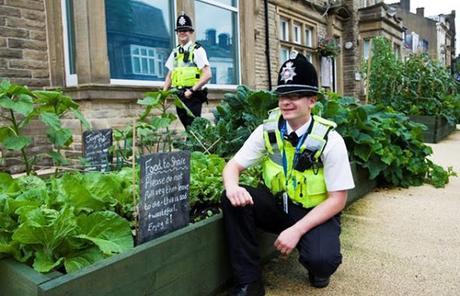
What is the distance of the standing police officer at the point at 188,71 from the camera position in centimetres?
439

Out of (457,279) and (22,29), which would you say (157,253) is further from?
(22,29)

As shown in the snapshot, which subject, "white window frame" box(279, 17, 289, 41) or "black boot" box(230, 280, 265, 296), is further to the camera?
"white window frame" box(279, 17, 289, 41)

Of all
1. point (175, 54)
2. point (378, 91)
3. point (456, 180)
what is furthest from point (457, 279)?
point (378, 91)

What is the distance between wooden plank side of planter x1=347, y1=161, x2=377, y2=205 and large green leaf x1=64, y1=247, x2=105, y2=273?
99.3 inches

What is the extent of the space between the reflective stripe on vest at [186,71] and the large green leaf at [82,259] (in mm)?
3186

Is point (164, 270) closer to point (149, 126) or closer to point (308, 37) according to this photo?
point (149, 126)

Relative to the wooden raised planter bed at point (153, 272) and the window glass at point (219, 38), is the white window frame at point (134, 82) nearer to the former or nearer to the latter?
the window glass at point (219, 38)

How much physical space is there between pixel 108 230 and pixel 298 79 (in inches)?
41.0

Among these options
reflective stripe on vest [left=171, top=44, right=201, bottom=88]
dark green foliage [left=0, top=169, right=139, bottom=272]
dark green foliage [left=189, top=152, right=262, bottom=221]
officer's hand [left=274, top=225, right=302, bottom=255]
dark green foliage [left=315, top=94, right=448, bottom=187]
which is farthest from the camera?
reflective stripe on vest [left=171, top=44, right=201, bottom=88]

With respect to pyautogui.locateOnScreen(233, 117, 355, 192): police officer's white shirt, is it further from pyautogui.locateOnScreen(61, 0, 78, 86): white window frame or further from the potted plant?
the potted plant

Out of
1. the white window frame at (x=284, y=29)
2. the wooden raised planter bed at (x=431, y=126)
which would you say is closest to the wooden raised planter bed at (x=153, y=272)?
the wooden raised planter bed at (x=431, y=126)

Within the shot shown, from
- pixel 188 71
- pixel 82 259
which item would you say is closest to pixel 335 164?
pixel 82 259

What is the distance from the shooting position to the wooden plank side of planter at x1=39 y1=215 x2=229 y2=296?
4.24ft

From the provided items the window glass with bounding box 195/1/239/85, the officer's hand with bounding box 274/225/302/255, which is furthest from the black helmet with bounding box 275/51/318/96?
the window glass with bounding box 195/1/239/85
